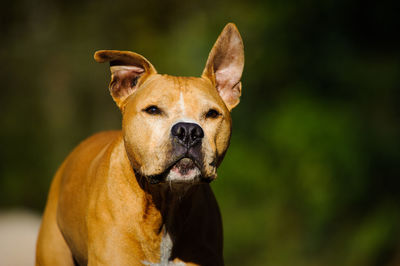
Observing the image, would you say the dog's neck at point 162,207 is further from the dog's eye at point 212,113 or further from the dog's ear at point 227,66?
the dog's ear at point 227,66

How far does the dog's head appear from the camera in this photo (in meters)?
3.54

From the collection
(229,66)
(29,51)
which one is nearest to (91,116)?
(29,51)

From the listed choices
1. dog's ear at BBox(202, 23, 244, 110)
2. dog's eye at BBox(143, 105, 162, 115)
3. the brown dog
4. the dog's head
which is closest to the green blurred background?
dog's ear at BBox(202, 23, 244, 110)

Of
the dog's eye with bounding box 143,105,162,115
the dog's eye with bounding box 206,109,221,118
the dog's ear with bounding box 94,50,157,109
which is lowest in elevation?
the dog's eye with bounding box 206,109,221,118

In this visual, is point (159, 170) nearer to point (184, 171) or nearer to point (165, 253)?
point (184, 171)

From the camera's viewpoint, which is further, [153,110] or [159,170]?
[153,110]

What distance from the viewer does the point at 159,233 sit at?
3975mm

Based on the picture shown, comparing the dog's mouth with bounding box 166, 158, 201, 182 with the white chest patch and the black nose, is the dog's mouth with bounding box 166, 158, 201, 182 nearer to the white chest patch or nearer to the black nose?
the black nose

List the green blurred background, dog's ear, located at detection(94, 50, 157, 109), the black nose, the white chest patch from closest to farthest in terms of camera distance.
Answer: the black nose < the white chest patch < dog's ear, located at detection(94, 50, 157, 109) < the green blurred background

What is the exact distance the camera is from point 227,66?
439 centimetres

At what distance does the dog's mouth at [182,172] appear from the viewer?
355cm

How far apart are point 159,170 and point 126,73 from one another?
937mm

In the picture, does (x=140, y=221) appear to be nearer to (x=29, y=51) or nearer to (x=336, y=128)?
(x=336, y=128)

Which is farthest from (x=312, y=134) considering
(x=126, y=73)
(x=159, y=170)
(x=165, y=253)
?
(x=159, y=170)
